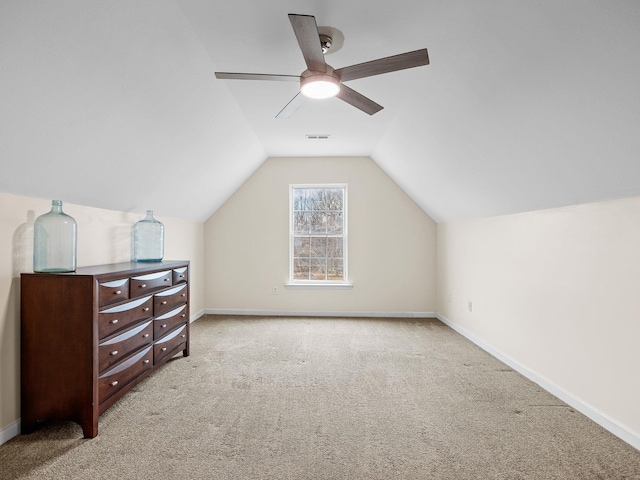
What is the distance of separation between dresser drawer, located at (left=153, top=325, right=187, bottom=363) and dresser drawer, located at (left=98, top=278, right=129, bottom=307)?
67 cm

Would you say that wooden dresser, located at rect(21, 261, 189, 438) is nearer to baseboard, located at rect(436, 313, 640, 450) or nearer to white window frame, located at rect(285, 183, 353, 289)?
baseboard, located at rect(436, 313, 640, 450)

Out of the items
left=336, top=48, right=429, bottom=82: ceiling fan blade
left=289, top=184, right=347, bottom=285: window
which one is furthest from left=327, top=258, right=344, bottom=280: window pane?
left=336, top=48, right=429, bottom=82: ceiling fan blade

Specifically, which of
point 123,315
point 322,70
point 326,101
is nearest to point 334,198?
point 326,101

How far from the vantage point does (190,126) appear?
3.05 m

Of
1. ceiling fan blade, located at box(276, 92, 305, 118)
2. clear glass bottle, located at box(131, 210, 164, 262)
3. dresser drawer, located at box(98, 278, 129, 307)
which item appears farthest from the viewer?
clear glass bottle, located at box(131, 210, 164, 262)

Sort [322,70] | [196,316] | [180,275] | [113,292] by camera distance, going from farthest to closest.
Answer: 1. [196,316]
2. [180,275]
3. [113,292]
4. [322,70]

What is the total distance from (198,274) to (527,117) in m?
4.64

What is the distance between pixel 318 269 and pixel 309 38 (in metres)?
4.15

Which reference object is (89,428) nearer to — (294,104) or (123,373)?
(123,373)

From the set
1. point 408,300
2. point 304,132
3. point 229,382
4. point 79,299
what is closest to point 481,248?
point 408,300

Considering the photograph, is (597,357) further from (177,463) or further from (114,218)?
(114,218)

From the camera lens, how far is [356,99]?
245 cm

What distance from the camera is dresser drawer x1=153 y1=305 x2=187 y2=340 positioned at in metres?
3.02

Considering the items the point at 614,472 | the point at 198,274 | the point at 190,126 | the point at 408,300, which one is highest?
the point at 190,126
